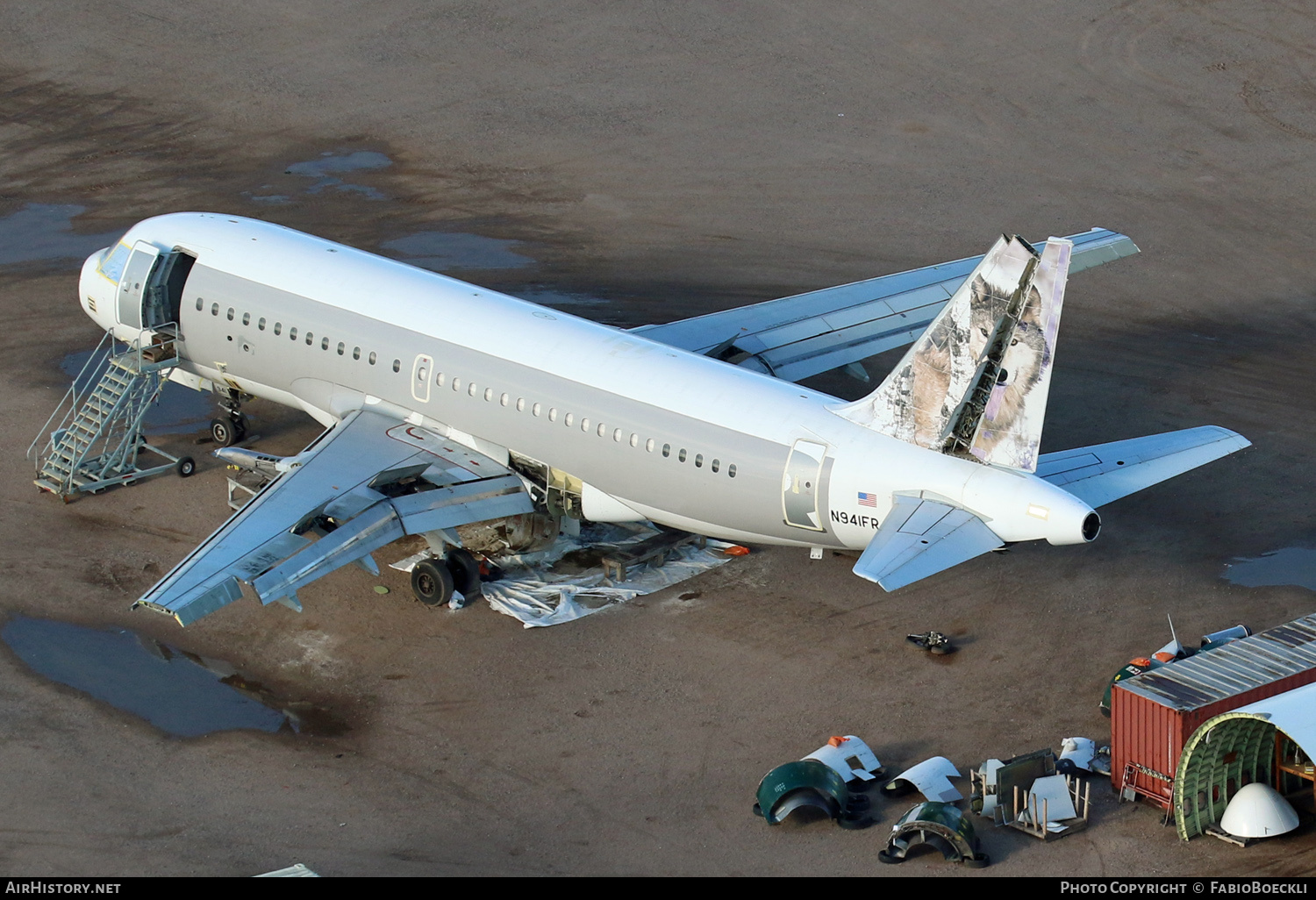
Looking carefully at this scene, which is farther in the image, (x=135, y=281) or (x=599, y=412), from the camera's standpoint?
(x=135, y=281)

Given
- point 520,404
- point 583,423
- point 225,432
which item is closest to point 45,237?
point 225,432

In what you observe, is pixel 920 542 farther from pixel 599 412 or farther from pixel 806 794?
pixel 599 412

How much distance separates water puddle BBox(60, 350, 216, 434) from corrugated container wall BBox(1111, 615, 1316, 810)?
26989 millimetres

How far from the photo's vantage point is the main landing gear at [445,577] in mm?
36219

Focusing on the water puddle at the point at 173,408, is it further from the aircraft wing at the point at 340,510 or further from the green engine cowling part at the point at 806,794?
the green engine cowling part at the point at 806,794

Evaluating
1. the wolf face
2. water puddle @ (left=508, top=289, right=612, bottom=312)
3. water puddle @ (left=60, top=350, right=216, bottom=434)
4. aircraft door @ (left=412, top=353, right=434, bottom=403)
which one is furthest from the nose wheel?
the wolf face

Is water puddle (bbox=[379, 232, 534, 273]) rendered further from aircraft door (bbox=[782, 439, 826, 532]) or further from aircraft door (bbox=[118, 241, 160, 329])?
aircraft door (bbox=[782, 439, 826, 532])

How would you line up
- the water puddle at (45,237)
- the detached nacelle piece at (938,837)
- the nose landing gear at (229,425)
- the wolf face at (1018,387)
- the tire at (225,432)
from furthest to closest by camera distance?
the water puddle at (45,237) < the tire at (225,432) < the nose landing gear at (229,425) < the wolf face at (1018,387) < the detached nacelle piece at (938,837)

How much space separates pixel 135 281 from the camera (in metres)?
42.0

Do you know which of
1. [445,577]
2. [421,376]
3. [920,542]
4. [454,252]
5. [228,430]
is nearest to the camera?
[920,542]

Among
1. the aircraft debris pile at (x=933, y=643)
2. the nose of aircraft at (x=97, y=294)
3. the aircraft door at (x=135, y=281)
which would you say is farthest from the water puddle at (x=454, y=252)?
the aircraft debris pile at (x=933, y=643)

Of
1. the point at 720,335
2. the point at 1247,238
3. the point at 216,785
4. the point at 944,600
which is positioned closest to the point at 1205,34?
the point at 1247,238

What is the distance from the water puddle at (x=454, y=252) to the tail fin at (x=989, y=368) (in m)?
25.0

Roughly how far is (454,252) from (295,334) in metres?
16.8
